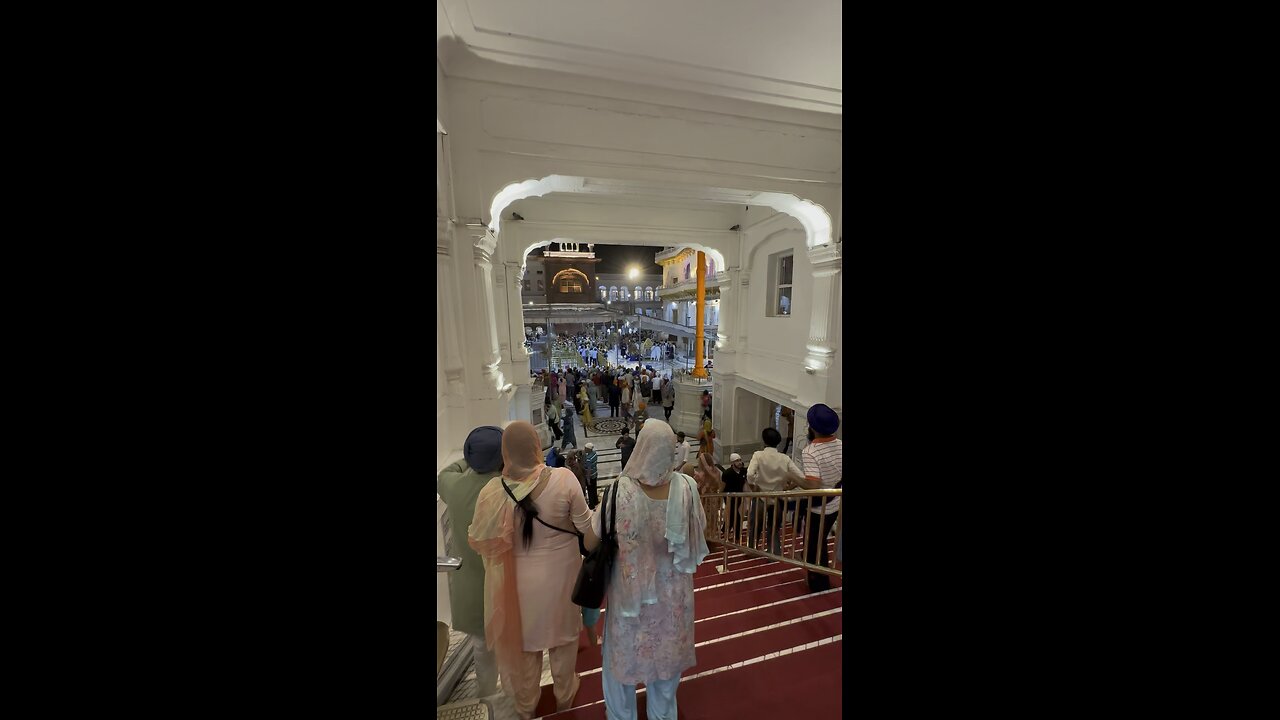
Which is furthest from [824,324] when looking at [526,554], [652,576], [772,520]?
[526,554]

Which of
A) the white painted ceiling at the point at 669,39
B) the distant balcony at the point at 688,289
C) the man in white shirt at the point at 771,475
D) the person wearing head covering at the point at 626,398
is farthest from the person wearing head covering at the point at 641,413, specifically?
the white painted ceiling at the point at 669,39

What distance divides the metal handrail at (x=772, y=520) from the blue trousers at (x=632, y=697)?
114cm

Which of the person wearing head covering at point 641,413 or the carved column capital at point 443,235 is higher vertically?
the carved column capital at point 443,235

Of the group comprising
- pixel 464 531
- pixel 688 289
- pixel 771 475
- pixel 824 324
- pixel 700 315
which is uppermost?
pixel 688 289

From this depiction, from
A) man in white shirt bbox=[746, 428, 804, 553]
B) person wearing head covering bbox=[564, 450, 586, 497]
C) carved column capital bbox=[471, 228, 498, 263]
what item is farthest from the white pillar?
carved column capital bbox=[471, 228, 498, 263]

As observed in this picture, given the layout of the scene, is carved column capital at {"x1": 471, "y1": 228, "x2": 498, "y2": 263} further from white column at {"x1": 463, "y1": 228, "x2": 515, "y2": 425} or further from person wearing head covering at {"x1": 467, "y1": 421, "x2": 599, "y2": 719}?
person wearing head covering at {"x1": 467, "y1": 421, "x2": 599, "y2": 719}

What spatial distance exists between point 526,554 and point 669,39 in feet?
10.8

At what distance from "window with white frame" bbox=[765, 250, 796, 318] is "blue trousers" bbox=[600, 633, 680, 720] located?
18.2ft

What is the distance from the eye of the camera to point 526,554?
1642mm

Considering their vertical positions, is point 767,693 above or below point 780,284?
below

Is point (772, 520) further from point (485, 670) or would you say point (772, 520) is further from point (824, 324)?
point (824, 324)

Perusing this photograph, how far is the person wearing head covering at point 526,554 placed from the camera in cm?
159

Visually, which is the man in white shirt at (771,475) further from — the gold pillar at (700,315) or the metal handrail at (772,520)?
the gold pillar at (700,315)
